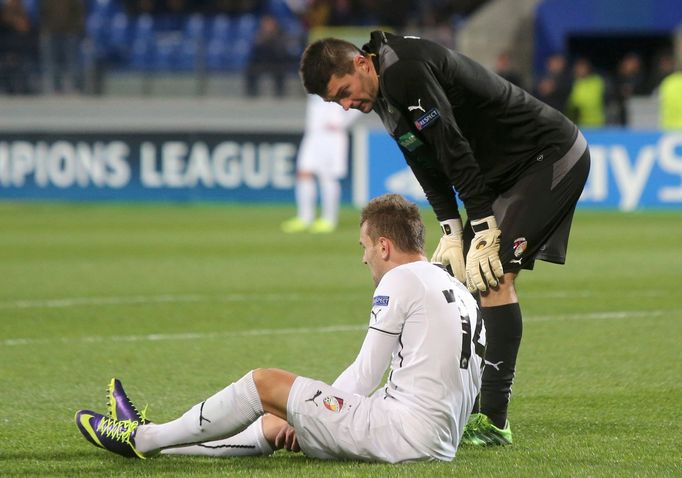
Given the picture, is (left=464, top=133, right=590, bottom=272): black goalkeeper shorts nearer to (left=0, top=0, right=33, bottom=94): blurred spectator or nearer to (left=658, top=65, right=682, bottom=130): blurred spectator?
(left=658, top=65, right=682, bottom=130): blurred spectator

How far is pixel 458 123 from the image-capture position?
200 inches

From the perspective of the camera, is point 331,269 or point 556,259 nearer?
point 556,259

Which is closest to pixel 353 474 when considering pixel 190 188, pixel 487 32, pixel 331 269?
pixel 331 269

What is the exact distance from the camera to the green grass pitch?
4656 mm

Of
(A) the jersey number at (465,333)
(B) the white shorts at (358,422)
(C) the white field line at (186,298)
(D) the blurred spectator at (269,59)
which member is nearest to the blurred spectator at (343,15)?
(D) the blurred spectator at (269,59)

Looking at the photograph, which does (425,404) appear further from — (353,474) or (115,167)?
(115,167)

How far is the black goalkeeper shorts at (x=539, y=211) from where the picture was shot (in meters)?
4.98

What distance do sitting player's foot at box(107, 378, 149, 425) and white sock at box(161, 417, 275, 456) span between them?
168mm

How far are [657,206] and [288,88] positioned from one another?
22.8ft

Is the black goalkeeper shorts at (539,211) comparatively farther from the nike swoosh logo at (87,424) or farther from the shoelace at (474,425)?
the nike swoosh logo at (87,424)

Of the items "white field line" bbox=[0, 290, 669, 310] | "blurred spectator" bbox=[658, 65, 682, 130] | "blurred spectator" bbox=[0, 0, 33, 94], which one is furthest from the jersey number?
"blurred spectator" bbox=[0, 0, 33, 94]

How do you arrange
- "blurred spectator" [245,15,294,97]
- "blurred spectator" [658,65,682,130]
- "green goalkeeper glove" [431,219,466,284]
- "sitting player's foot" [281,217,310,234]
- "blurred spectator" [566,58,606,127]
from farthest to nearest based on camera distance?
"blurred spectator" [245,15,294,97], "blurred spectator" [566,58,606,127], "blurred spectator" [658,65,682,130], "sitting player's foot" [281,217,310,234], "green goalkeeper glove" [431,219,466,284]

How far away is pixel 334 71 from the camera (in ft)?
15.4

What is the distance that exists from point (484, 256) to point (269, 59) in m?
17.5
